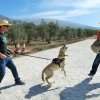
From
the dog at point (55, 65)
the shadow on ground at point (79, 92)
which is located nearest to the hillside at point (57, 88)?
the shadow on ground at point (79, 92)

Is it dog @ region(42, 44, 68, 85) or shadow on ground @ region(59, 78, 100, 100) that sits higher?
dog @ region(42, 44, 68, 85)

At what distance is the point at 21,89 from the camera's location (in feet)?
26.2

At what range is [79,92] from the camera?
7.46 m

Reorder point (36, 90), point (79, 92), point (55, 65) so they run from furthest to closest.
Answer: point (55, 65)
point (36, 90)
point (79, 92)

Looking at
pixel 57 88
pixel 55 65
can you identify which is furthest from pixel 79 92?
pixel 55 65

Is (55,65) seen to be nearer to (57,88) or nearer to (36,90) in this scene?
(57,88)

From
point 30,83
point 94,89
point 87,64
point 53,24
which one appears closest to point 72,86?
point 94,89

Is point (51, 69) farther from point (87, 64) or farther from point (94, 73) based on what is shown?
point (87, 64)

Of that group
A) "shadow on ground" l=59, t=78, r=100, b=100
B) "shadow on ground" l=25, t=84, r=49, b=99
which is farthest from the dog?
"shadow on ground" l=59, t=78, r=100, b=100

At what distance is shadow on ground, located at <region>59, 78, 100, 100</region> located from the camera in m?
7.05

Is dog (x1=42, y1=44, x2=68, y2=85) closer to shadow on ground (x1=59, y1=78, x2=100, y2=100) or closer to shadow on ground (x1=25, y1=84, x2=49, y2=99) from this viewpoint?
shadow on ground (x1=25, y1=84, x2=49, y2=99)

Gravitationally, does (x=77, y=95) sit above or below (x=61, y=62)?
Answer: below

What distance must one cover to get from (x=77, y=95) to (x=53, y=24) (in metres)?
64.1

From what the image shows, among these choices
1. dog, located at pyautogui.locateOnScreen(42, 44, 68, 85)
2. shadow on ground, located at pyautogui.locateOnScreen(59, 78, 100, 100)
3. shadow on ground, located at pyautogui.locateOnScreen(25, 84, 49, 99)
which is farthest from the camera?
dog, located at pyautogui.locateOnScreen(42, 44, 68, 85)
